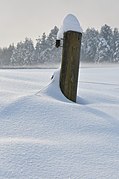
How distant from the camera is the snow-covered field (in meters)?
1.56

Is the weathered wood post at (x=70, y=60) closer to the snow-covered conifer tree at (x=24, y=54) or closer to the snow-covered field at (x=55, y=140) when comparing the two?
the snow-covered field at (x=55, y=140)

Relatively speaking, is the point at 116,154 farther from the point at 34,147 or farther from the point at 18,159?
the point at 18,159

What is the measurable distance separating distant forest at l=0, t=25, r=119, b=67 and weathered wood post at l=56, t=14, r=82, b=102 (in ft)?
126

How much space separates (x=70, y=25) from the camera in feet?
10.4

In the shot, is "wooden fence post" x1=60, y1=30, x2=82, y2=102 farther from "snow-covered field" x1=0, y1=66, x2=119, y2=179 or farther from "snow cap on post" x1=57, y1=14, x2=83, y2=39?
"snow-covered field" x1=0, y1=66, x2=119, y2=179

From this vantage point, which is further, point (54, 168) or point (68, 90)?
point (68, 90)

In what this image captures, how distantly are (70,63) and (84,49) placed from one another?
43.6 metres

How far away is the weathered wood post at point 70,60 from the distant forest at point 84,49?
3839 cm

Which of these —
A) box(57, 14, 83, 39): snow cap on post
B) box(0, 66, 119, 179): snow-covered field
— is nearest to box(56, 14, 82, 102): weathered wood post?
box(57, 14, 83, 39): snow cap on post

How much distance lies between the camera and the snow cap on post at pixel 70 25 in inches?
125

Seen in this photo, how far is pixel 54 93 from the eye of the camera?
3057 mm

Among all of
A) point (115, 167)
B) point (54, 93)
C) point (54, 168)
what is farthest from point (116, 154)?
point (54, 93)

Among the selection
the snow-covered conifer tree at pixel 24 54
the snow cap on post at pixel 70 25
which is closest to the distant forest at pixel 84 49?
the snow-covered conifer tree at pixel 24 54

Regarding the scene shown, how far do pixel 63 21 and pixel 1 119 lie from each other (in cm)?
163
